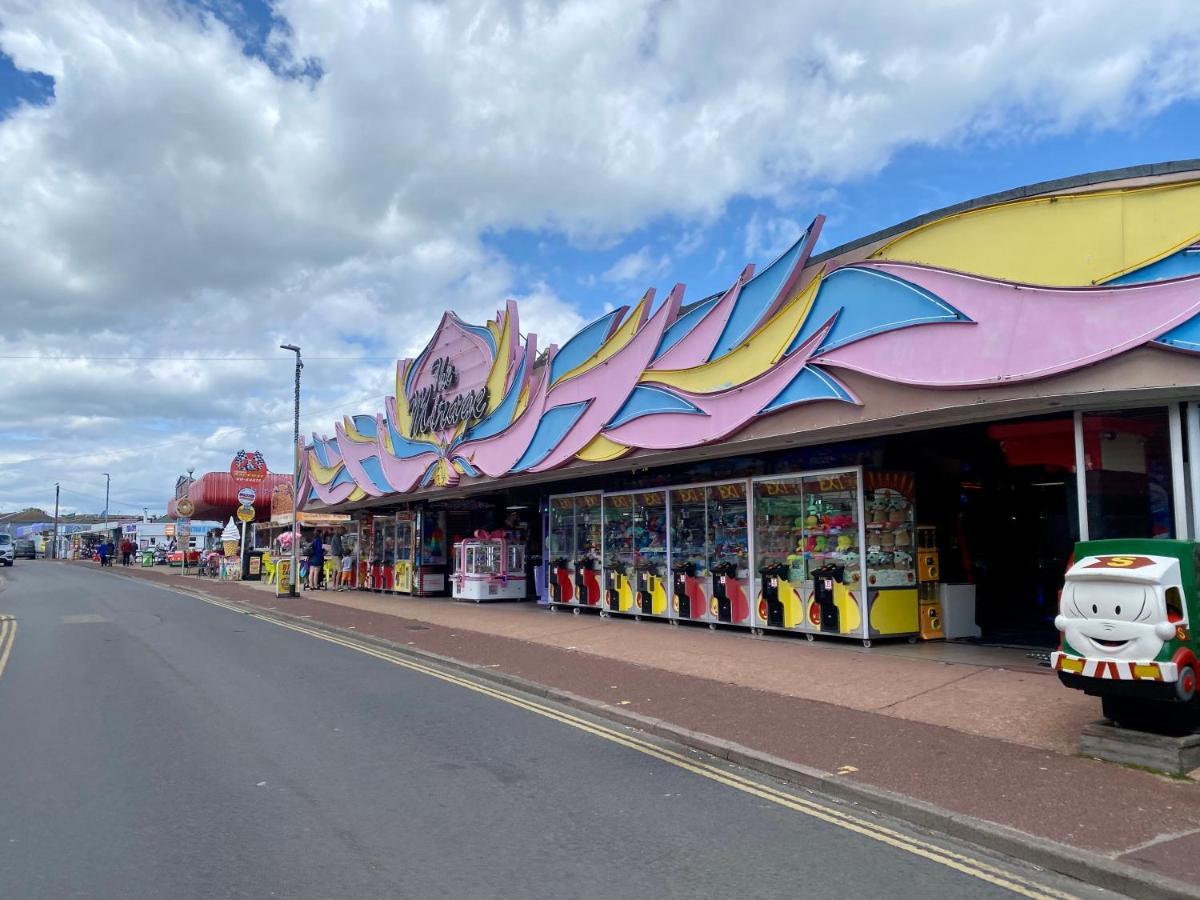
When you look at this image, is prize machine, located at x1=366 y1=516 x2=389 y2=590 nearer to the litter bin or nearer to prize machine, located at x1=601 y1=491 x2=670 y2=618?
the litter bin

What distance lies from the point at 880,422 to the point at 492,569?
1370cm

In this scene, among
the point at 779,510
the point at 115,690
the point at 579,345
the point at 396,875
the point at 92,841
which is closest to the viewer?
the point at 396,875

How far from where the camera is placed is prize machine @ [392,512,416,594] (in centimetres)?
2622

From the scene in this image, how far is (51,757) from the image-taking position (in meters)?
7.19

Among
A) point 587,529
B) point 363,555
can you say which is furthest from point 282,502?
point 587,529

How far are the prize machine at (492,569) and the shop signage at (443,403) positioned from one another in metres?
3.15

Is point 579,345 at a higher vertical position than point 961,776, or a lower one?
higher

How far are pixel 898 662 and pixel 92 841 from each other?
8.87m

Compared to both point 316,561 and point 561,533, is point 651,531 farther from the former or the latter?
point 316,561

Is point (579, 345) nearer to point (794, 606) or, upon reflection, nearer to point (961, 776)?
point (794, 606)

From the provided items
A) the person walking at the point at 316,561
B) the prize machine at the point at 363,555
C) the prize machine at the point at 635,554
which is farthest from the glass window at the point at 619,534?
the person walking at the point at 316,561

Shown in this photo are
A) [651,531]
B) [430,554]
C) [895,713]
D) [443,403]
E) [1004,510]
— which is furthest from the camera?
[430,554]

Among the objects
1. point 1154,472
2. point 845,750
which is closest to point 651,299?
point 1154,472

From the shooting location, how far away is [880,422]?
35.4 feet
